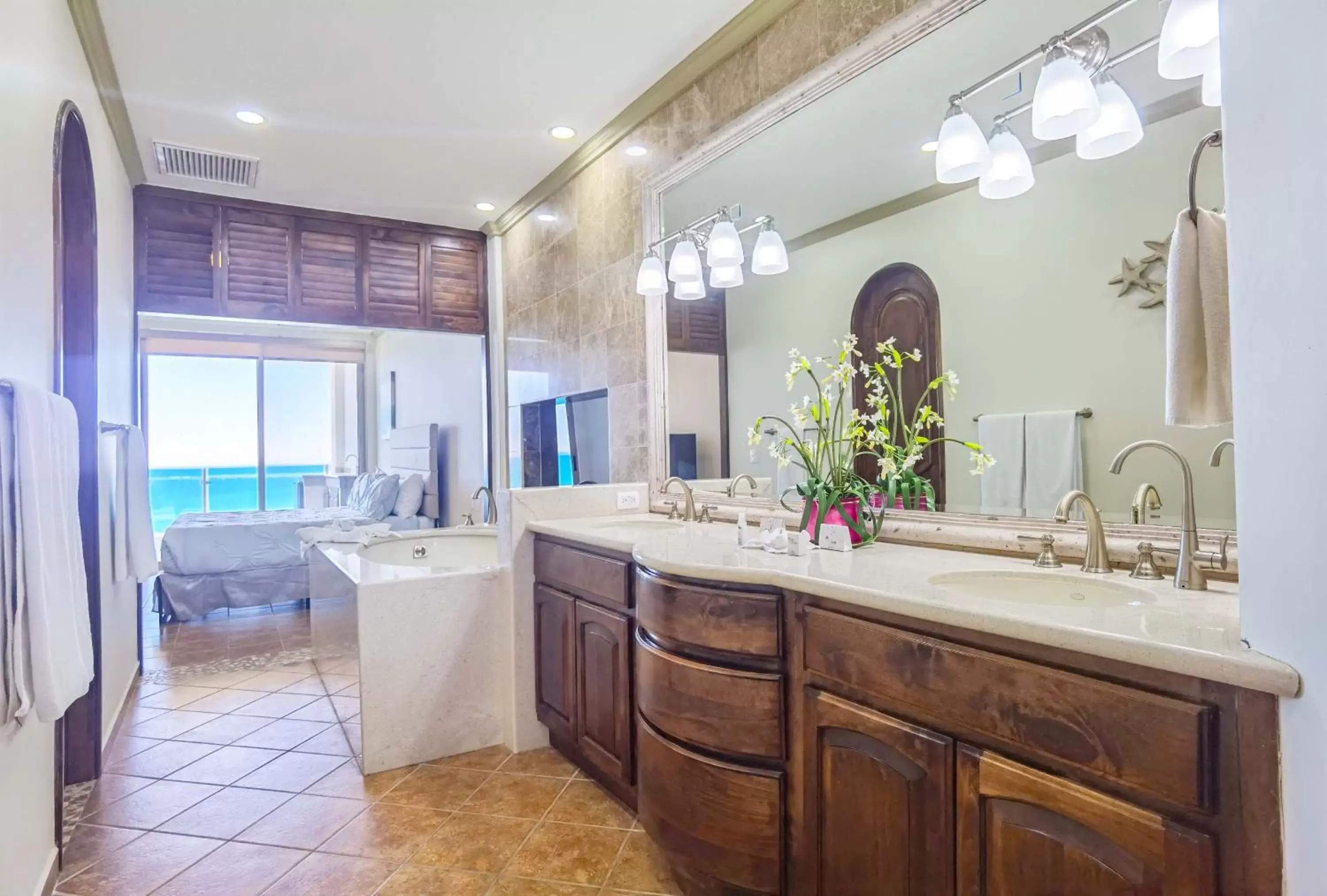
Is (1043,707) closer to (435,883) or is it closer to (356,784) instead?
(435,883)

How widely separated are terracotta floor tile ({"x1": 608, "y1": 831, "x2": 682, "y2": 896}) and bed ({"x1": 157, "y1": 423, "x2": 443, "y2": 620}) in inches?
140

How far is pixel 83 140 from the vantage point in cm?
244

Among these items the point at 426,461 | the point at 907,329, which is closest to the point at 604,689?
the point at 907,329

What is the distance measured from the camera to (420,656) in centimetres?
260

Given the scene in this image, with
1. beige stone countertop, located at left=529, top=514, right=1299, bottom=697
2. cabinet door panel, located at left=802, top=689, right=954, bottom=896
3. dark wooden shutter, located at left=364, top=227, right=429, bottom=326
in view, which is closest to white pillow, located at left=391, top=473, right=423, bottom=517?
dark wooden shutter, located at left=364, top=227, right=429, bottom=326

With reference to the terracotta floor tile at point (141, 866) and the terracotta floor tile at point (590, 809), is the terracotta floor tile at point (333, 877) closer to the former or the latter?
the terracotta floor tile at point (141, 866)

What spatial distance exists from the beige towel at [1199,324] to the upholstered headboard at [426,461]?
5103 millimetres

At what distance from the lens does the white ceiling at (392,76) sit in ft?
7.84

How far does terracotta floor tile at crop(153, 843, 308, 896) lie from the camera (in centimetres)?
182

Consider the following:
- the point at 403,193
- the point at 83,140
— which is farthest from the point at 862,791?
the point at 403,193

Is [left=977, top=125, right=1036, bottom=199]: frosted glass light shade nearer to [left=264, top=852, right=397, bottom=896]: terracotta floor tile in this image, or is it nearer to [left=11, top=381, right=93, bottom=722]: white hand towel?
[left=11, top=381, right=93, bottom=722]: white hand towel

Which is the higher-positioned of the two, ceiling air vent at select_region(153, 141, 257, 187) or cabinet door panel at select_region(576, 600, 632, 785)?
ceiling air vent at select_region(153, 141, 257, 187)

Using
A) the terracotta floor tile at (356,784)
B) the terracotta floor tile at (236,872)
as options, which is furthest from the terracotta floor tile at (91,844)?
the terracotta floor tile at (356,784)

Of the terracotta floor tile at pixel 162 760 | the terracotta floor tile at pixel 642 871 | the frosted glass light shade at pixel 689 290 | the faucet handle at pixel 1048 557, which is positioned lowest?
the terracotta floor tile at pixel 642 871
